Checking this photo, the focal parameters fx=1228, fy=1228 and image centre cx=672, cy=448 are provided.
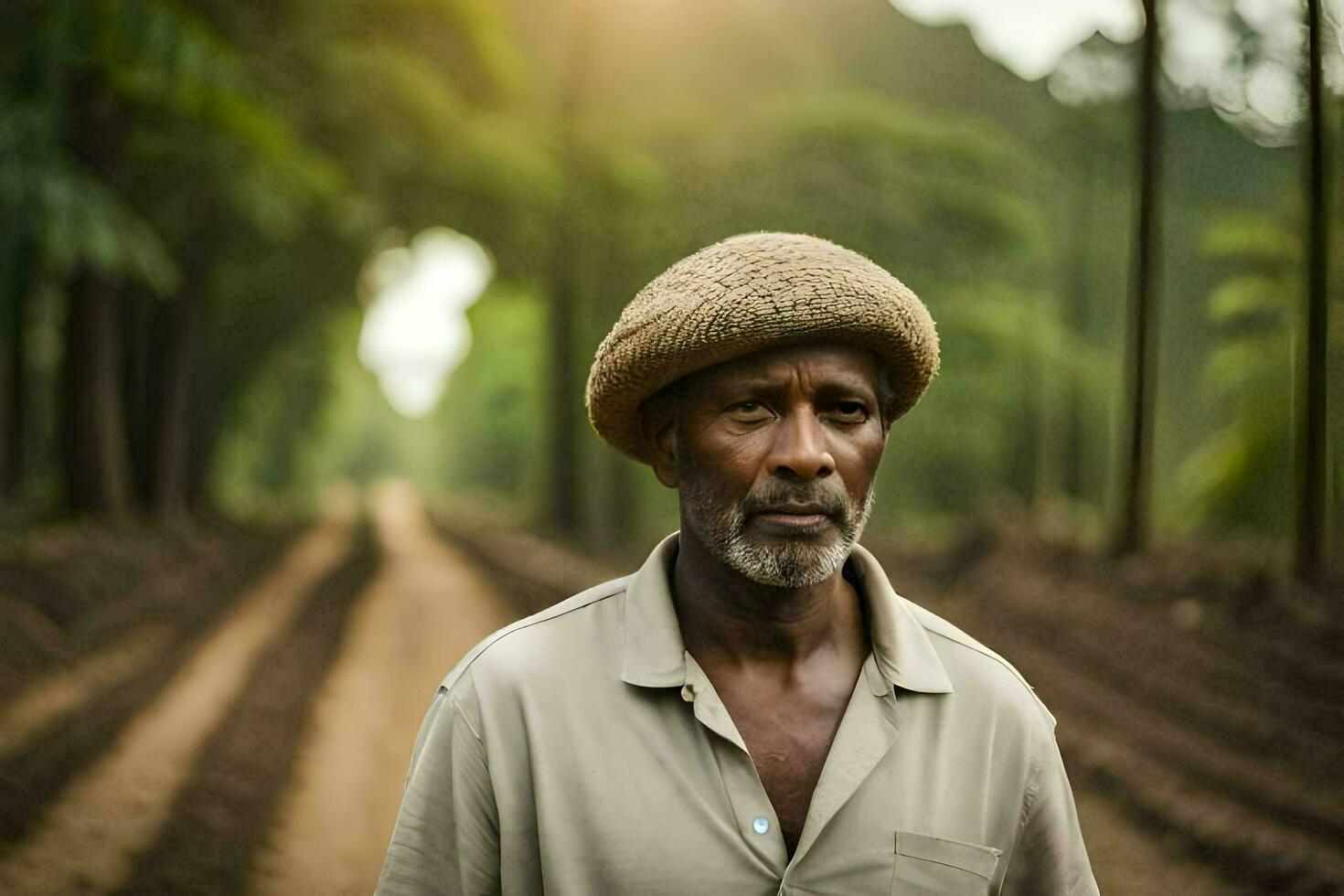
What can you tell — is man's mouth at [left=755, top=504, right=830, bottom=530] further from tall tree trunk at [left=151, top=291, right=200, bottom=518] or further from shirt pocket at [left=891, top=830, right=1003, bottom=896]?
tall tree trunk at [left=151, top=291, right=200, bottom=518]

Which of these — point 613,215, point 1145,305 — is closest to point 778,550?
point 1145,305

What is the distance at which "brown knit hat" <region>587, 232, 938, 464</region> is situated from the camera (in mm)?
2303

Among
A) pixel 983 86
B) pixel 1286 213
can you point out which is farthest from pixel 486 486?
pixel 1286 213

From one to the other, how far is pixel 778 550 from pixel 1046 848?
74 centimetres

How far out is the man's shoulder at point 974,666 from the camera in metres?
2.37

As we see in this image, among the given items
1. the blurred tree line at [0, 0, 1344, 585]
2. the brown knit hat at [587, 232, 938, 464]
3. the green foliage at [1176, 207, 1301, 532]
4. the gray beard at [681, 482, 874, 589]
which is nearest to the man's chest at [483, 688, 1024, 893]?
the gray beard at [681, 482, 874, 589]

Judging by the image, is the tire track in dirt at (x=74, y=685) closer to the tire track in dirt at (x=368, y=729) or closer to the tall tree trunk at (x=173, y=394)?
the tire track in dirt at (x=368, y=729)

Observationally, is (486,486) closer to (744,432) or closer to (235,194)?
(235,194)

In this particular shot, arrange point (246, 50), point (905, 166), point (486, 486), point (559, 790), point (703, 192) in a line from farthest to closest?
point (486, 486) < point (905, 166) < point (703, 192) < point (246, 50) < point (559, 790)

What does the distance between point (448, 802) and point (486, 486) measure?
57.5 metres

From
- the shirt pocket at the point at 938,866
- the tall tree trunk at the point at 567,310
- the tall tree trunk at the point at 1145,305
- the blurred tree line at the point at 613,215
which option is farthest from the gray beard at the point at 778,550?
the tall tree trunk at the point at 567,310

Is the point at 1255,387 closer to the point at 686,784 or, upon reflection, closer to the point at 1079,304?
the point at 1079,304

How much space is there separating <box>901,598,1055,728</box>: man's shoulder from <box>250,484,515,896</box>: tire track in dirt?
472 centimetres

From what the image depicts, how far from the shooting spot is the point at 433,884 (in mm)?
2201
